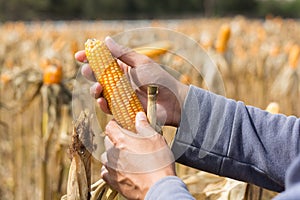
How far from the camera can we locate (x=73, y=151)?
140 centimetres

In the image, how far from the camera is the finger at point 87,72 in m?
1.53

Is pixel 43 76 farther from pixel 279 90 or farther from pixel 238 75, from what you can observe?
pixel 238 75

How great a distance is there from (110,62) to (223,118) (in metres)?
0.34

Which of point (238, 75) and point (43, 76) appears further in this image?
point (238, 75)

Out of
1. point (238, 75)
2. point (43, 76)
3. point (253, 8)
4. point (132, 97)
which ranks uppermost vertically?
point (132, 97)

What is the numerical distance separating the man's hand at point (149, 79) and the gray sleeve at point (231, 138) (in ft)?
0.11

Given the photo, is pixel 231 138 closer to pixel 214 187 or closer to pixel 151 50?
pixel 214 187

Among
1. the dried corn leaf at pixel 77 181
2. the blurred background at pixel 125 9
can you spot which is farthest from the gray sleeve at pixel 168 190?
the blurred background at pixel 125 9

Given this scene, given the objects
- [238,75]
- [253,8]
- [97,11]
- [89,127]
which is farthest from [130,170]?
[253,8]

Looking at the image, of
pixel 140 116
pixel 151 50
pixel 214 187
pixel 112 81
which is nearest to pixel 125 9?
pixel 151 50

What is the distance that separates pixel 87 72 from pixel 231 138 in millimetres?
390

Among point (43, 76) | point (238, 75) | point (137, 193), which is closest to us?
point (137, 193)

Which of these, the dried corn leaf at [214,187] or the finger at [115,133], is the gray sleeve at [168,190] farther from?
the dried corn leaf at [214,187]

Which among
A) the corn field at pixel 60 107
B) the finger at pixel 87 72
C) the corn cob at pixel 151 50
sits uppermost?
the finger at pixel 87 72
